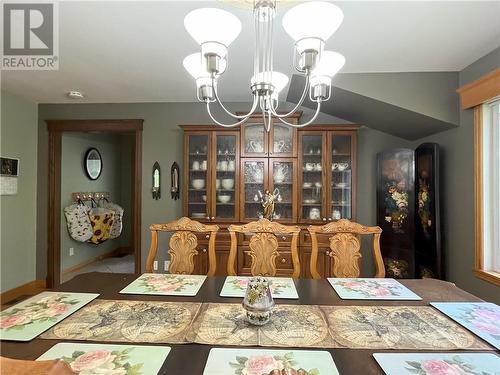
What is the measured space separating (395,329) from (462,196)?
1.95 m

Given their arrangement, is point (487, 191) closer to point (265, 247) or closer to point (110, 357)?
point (265, 247)

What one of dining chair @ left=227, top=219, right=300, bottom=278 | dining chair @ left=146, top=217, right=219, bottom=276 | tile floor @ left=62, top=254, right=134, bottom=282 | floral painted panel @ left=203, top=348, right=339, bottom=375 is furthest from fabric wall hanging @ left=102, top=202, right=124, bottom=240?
floral painted panel @ left=203, top=348, right=339, bottom=375

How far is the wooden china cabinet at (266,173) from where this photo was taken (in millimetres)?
3188

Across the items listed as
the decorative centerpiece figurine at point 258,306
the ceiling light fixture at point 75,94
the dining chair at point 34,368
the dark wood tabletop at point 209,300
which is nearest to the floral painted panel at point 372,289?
the dark wood tabletop at point 209,300

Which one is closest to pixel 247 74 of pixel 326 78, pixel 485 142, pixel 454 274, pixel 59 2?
pixel 326 78

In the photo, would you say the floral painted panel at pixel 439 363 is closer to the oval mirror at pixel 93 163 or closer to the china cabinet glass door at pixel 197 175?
the china cabinet glass door at pixel 197 175

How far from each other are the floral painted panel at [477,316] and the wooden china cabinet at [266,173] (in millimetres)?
1879

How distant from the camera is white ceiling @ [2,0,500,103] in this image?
169 centimetres

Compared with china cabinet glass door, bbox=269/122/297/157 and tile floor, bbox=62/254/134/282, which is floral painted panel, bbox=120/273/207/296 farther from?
tile floor, bbox=62/254/134/282

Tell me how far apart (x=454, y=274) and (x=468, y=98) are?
1.59 meters

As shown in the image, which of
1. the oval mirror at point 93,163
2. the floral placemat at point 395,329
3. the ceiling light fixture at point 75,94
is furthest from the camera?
the oval mirror at point 93,163

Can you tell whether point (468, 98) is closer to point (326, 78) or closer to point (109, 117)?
point (326, 78)

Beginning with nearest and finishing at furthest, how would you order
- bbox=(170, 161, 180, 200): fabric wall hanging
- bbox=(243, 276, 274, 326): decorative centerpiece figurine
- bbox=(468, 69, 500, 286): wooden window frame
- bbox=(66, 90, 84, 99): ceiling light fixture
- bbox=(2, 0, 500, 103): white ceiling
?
1. bbox=(243, 276, 274, 326): decorative centerpiece figurine
2. bbox=(2, 0, 500, 103): white ceiling
3. bbox=(468, 69, 500, 286): wooden window frame
4. bbox=(66, 90, 84, 99): ceiling light fixture
5. bbox=(170, 161, 180, 200): fabric wall hanging

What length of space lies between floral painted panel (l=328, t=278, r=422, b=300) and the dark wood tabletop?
0.05 meters
